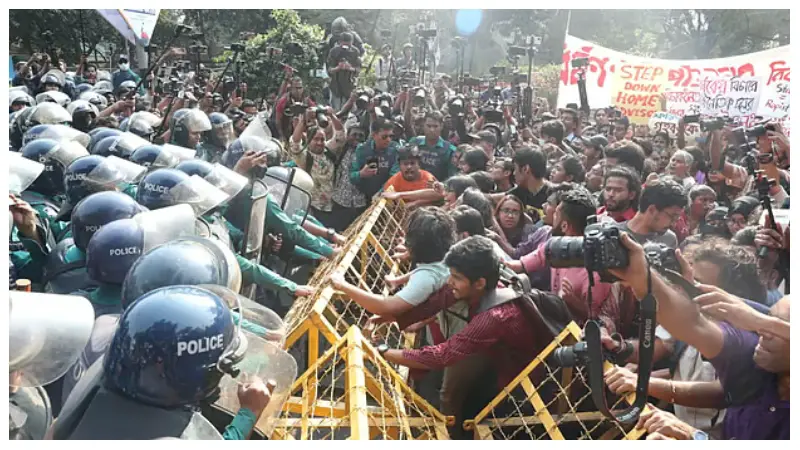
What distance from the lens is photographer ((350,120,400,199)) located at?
6.38m

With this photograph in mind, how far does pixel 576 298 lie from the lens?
3.30 metres

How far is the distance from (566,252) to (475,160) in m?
3.62

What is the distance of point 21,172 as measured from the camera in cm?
414

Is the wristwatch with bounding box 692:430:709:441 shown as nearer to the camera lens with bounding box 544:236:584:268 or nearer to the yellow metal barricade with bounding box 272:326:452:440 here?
the camera lens with bounding box 544:236:584:268

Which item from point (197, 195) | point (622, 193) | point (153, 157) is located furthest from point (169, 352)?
point (153, 157)

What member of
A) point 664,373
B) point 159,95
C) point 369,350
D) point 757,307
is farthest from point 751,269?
point 159,95

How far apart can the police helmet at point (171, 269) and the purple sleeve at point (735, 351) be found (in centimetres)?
178

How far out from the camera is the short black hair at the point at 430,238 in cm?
327

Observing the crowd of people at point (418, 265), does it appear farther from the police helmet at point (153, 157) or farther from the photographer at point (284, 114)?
the photographer at point (284, 114)

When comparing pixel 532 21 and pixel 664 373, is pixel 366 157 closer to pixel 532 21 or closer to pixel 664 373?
pixel 664 373

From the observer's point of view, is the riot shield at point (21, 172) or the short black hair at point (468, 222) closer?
the short black hair at point (468, 222)

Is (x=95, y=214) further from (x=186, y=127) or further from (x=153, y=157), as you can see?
(x=186, y=127)

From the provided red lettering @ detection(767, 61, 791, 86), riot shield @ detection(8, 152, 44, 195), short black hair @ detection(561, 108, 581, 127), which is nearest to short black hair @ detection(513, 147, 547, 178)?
riot shield @ detection(8, 152, 44, 195)

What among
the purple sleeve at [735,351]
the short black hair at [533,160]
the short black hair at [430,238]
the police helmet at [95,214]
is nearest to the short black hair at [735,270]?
the purple sleeve at [735,351]
